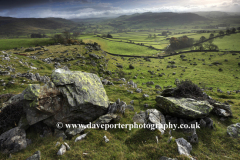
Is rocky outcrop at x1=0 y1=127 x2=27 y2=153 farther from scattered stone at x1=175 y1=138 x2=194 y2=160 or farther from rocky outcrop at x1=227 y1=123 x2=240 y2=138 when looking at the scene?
rocky outcrop at x1=227 y1=123 x2=240 y2=138

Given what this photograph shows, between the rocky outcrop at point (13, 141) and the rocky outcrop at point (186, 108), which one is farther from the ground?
the rocky outcrop at point (186, 108)

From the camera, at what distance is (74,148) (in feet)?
34.9

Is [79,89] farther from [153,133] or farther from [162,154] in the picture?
[162,154]

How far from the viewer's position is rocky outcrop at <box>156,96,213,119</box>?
13948 millimetres

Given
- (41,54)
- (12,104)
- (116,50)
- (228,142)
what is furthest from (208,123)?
(116,50)

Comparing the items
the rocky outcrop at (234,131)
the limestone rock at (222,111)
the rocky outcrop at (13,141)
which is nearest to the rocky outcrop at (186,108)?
the limestone rock at (222,111)

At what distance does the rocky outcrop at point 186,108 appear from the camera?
1395 centimetres

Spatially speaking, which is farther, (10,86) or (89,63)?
(89,63)

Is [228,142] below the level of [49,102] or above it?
below

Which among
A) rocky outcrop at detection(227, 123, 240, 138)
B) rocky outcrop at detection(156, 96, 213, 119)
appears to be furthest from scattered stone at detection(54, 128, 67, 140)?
rocky outcrop at detection(227, 123, 240, 138)

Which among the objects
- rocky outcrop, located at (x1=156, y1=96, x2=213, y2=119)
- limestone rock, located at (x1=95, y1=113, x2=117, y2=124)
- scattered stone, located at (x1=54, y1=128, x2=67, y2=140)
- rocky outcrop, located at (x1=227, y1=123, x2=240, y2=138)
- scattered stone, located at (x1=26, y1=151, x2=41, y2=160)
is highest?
rocky outcrop, located at (x1=156, y1=96, x2=213, y2=119)

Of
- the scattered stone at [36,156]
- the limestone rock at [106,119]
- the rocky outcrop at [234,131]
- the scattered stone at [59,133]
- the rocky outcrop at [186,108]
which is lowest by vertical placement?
the scattered stone at [59,133]

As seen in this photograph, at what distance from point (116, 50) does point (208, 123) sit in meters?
115

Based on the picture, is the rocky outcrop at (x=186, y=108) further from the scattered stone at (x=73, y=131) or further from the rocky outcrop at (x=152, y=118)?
the scattered stone at (x=73, y=131)
